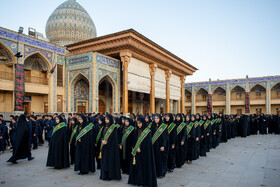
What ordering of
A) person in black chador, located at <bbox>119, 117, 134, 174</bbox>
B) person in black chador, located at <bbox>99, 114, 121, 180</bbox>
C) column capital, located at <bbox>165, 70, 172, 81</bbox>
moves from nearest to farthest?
1. person in black chador, located at <bbox>99, 114, 121, 180</bbox>
2. person in black chador, located at <bbox>119, 117, 134, 174</bbox>
3. column capital, located at <bbox>165, 70, 172, 81</bbox>

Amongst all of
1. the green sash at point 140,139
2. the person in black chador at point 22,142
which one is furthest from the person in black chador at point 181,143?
the person in black chador at point 22,142

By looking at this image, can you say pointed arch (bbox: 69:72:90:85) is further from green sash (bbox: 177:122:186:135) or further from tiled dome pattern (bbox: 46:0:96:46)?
green sash (bbox: 177:122:186:135)

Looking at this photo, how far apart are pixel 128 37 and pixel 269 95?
824 inches

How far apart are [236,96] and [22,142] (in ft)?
94.7

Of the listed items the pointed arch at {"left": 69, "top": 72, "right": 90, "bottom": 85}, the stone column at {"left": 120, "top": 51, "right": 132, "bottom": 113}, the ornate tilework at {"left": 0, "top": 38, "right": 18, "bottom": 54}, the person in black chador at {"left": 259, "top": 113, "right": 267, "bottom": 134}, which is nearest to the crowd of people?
the ornate tilework at {"left": 0, "top": 38, "right": 18, "bottom": 54}

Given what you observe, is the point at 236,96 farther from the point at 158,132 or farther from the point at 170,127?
the point at 158,132

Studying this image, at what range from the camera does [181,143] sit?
222 inches

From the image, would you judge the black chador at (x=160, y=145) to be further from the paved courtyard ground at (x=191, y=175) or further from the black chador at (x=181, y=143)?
the black chador at (x=181, y=143)

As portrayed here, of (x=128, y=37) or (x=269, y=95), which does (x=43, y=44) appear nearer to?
(x=128, y=37)

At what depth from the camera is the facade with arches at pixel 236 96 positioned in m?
26.9

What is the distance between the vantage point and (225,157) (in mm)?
6629

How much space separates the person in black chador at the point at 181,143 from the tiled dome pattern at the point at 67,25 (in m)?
16.5

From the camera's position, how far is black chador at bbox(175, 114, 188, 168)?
5555mm

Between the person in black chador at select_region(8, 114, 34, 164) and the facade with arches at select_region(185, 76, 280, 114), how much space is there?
88.2 ft
